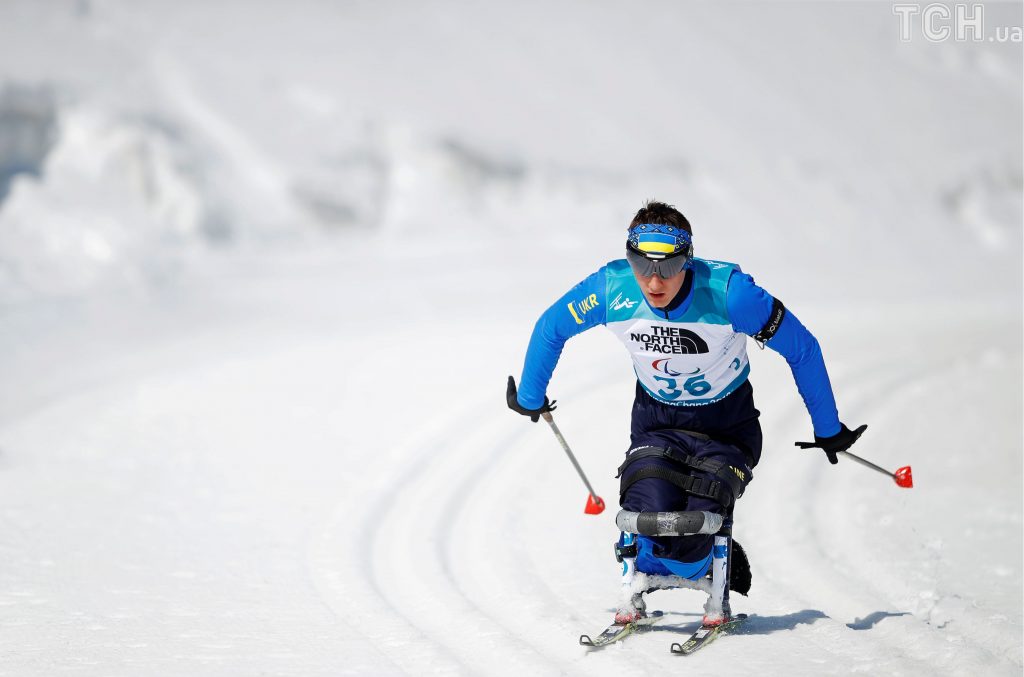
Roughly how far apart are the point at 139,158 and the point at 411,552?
29.5ft

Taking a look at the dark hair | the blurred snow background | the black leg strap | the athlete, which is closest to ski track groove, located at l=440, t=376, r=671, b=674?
the athlete

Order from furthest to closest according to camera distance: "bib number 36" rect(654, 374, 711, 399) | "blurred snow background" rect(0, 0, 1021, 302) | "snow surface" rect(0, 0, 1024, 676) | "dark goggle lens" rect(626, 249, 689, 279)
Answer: "blurred snow background" rect(0, 0, 1021, 302), "snow surface" rect(0, 0, 1024, 676), "bib number 36" rect(654, 374, 711, 399), "dark goggle lens" rect(626, 249, 689, 279)

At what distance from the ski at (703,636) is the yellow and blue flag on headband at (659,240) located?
161cm

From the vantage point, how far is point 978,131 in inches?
816

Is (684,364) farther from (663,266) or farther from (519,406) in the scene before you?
(519,406)

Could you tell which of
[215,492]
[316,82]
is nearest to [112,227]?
[316,82]

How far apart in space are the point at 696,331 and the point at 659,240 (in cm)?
42

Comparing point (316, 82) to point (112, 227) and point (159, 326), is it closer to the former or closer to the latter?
point (112, 227)

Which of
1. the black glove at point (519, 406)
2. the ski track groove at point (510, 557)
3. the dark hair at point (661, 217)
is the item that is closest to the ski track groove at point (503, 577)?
the ski track groove at point (510, 557)

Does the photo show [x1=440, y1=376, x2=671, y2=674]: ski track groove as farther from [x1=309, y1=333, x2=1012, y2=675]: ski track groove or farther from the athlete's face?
the athlete's face

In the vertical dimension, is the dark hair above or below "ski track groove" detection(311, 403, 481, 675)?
above

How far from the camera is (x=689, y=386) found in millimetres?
4922

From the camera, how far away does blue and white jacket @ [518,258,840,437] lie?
4707 mm

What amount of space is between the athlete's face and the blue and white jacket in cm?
6
